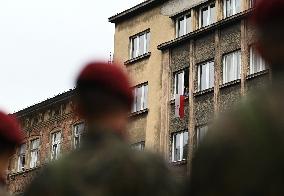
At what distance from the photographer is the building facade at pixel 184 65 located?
91.0 ft

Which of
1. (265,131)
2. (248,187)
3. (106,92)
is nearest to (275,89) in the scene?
(265,131)

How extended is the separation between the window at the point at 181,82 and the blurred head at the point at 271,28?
85.3 ft

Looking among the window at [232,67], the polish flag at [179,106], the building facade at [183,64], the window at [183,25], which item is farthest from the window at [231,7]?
the polish flag at [179,106]

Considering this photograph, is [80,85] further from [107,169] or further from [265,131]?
[265,131]

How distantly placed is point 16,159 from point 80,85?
124ft

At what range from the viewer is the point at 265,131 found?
3307 mm

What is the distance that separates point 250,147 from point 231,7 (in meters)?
25.9

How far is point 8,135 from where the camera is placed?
5344 mm

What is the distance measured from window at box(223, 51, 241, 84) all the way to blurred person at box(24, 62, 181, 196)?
77.3ft

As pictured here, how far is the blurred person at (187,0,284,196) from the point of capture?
324 centimetres

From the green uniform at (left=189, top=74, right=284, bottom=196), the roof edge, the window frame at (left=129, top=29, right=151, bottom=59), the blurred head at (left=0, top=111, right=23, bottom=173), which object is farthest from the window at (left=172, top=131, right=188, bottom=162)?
the green uniform at (left=189, top=74, right=284, bottom=196)

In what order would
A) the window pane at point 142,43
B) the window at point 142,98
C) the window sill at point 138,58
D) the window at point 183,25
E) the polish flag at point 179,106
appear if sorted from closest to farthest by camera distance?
the polish flag at point 179,106 < the window at point 183,25 < the window at point 142,98 < the window sill at point 138,58 < the window pane at point 142,43

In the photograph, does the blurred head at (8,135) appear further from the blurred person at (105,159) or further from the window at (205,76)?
the window at (205,76)

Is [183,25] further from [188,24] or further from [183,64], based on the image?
[183,64]
